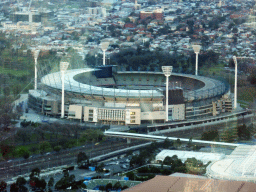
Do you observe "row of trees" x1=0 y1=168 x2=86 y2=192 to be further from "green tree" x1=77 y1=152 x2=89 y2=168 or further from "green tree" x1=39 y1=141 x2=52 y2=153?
"green tree" x1=39 y1=141 x2=52 y2=153

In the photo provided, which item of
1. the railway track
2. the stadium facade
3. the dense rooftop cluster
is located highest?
the dense rooftop cluster

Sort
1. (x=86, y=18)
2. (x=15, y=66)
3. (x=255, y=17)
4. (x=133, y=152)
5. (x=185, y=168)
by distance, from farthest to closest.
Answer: (x=86, y=18) < (x=255, y=17) < (x=15, y=66) < (x=133, y=152) < (x=185, y=168)

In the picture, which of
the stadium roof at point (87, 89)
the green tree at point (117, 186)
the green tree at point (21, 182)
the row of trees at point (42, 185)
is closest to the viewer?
the green tree at point (117, 186)

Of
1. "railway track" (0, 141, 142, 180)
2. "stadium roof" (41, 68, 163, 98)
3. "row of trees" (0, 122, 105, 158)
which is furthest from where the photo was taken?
"stadium roof" (41, 68, 163, 98)

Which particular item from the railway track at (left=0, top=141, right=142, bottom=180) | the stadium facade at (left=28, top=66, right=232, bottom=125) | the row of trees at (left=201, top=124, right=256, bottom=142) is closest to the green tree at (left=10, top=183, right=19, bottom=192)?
the railway track at (left=0, top=141, right=142, bottom=180)

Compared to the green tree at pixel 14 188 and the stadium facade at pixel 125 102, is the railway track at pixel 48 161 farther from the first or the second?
the stadium facade at pixel 125 102

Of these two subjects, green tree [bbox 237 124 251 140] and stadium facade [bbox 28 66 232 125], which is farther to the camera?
stadium facade [bbox 28 66 232 125]

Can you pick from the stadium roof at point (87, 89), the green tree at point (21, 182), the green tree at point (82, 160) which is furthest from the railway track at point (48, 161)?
the stadium roof at point (87, 89)

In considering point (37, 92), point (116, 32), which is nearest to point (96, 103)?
point (37, 92)

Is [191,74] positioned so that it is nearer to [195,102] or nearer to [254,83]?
[254,83]

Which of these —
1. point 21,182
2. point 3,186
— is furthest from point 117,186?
point 3,186

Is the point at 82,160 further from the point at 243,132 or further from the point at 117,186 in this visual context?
the point at 243,132
